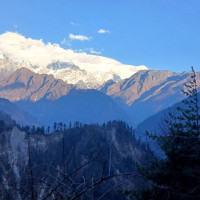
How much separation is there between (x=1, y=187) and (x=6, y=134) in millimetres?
123661

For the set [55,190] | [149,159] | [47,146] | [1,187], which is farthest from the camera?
[47,146]

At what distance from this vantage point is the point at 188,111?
18.2m

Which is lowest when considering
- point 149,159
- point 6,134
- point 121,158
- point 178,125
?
point 121,158

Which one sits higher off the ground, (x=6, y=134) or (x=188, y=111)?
(x=188, y=111)

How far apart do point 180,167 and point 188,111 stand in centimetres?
575

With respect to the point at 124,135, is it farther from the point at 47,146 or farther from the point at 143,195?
the point at 143,195

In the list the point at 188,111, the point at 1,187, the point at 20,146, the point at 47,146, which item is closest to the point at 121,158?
the point at 47,146

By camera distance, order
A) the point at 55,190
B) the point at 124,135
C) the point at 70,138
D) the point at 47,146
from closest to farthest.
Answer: the point at 55,190 → the point at 47,146 → the point at 70,138 → the point at 124,135

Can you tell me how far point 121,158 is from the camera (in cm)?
13362

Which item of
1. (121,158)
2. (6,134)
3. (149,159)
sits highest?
(149,159)

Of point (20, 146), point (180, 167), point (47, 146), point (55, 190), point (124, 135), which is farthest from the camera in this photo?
point (124, 135)

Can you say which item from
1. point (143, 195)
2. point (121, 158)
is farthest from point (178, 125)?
point (121, 158)

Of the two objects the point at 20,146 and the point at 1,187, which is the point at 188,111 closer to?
the point at 1,187

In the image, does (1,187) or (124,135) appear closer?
(1,187)
